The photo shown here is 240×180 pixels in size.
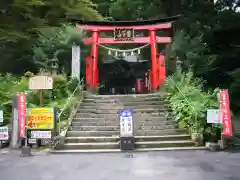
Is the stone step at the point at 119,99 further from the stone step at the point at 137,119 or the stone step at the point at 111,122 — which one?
the stone step at the point at 111,122

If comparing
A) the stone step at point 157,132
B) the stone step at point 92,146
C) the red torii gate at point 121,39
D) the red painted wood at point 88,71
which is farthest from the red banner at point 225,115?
the red painted wood at point 88,71

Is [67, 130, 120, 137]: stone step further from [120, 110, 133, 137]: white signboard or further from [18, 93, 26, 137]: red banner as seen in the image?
[18, 93, 26, 137]: red banner

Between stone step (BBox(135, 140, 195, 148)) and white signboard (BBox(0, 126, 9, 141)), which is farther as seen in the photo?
white signboard (BBox(0, 126, 9, 141))

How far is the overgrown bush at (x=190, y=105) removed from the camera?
1154 centimetres

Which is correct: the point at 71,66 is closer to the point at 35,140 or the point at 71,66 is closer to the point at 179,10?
the point at 35,140

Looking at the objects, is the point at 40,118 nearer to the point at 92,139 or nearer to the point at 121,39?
the point at 92,139

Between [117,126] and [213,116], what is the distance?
3886 mm

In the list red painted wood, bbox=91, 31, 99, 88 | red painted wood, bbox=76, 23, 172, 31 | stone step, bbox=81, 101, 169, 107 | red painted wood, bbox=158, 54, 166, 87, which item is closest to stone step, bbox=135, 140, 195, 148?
stone step, bbox=81, 101, 169, 107

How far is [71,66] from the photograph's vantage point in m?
17.8

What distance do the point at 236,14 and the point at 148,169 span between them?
13.6 m

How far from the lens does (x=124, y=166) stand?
8.34 metres

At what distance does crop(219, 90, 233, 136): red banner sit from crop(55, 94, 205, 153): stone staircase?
1.23 m

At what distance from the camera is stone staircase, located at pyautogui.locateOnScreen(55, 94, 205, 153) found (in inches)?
438

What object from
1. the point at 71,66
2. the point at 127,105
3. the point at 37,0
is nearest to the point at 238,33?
the point at 127,105
